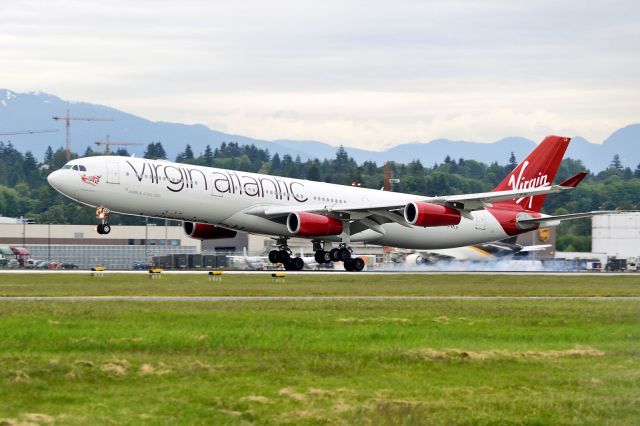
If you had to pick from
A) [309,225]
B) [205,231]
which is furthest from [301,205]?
[205,231]

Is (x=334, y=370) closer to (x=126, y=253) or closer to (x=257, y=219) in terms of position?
(x=257, y=219)

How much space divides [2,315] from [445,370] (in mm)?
13182

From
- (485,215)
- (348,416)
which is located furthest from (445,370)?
(485,215)

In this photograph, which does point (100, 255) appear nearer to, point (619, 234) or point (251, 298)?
point (619, 234)

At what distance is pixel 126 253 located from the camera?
122 m

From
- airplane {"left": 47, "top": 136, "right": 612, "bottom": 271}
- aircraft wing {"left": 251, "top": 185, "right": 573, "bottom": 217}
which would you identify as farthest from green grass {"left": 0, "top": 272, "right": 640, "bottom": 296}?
aircraft wing {"left": 251, "top": 185, "right": 573, "bottom": 217}

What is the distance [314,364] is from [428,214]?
42.0 meters

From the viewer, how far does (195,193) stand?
200 feet

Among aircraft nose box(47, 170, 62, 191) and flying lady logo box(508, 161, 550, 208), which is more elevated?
flying lady logo box(508, 161, 550, 208)

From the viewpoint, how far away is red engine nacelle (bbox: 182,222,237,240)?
221 feet

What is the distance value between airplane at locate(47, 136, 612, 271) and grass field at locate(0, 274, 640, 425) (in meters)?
25.8

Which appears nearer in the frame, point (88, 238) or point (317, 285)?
point (317, 285)

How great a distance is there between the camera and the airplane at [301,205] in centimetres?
5975

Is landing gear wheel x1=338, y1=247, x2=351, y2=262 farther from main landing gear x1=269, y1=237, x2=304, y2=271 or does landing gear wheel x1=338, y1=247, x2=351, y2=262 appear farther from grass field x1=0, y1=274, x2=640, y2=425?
grass field x1=0, y1=274, x2=640, y2=425
